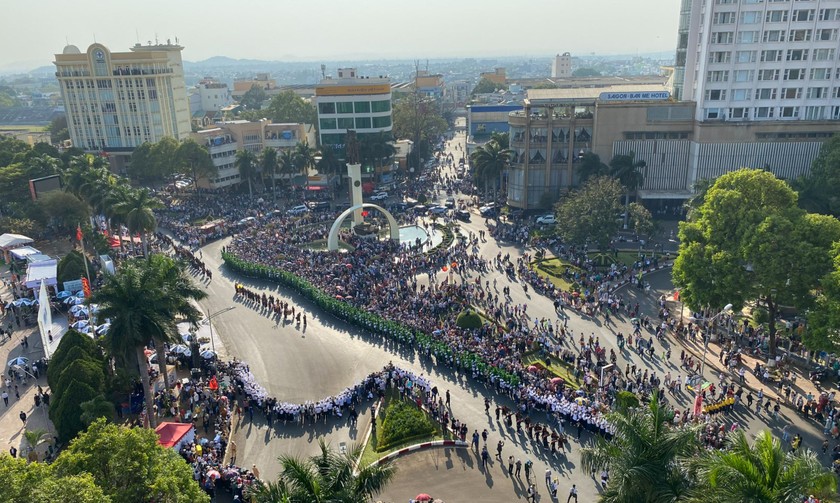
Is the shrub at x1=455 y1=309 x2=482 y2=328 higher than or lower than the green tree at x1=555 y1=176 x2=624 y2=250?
lower

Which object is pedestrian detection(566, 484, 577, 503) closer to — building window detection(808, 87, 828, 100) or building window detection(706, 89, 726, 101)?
building window detection(706, 89, 726, 101)

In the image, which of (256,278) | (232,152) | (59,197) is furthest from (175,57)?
(256,278)

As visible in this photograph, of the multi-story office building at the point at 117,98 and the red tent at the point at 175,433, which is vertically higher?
the multi-story office building at the point at 117,98

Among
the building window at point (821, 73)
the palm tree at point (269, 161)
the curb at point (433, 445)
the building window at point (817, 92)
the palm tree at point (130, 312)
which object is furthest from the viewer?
the palm tree at point (269, 161)

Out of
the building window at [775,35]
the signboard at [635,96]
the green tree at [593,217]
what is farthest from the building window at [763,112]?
the green tree at [593,217]

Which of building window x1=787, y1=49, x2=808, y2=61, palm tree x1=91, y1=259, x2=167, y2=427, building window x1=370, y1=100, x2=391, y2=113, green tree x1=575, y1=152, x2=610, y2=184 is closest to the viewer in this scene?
palm tree x1=91, y1=259, x2=167, y2=427

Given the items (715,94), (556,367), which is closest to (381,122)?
(715,94)

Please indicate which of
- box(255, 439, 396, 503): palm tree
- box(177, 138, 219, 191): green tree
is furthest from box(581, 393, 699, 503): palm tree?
box(177, 138, 219, 191): green tree

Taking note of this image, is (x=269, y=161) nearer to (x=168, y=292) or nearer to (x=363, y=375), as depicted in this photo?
(x=363, y=375)

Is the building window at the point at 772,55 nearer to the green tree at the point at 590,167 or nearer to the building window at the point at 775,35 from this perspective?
the building window at the point at 775,35
